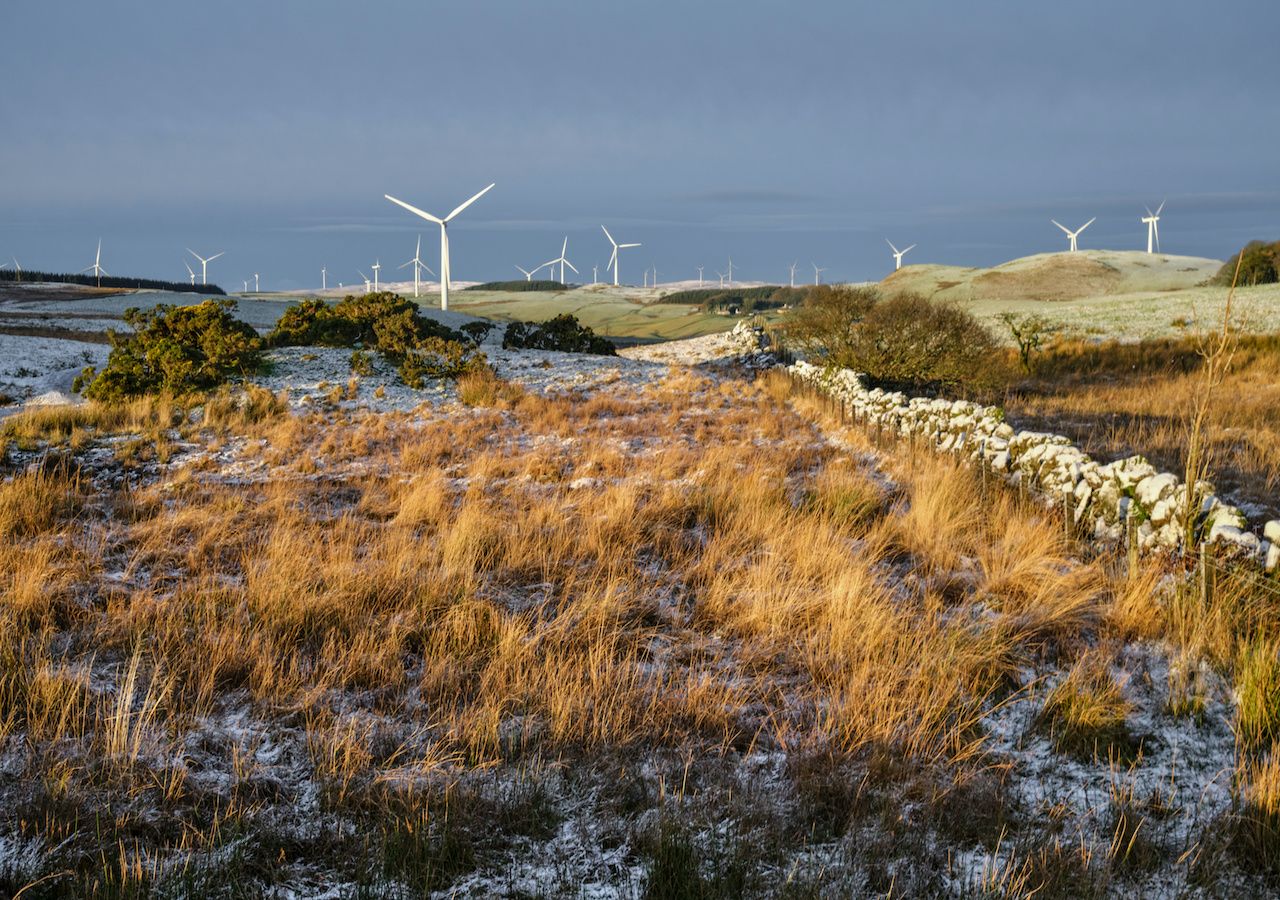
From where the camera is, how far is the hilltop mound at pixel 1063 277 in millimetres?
62250

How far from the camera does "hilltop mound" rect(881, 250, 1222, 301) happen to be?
2451 inches

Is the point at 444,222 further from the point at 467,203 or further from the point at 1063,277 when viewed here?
the point at 1063,277

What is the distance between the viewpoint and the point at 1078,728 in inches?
148

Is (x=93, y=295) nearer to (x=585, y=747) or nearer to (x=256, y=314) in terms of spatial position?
(x=256, y=314)

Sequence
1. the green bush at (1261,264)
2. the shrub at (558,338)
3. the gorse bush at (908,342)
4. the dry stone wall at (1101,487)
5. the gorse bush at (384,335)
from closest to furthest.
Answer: the dry stone wall at (1101,487)
the gorse bush at (384,335)
the gorse bush at (908,342)
the shrub at (558,338)
the green bush at (1261,264)

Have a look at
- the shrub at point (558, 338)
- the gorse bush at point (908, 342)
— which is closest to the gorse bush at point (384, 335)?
the shrub at point (558, 338)

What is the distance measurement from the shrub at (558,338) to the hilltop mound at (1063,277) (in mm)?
36498

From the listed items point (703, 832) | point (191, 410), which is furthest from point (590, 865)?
point (191, 410)

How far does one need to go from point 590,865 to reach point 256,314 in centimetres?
5863

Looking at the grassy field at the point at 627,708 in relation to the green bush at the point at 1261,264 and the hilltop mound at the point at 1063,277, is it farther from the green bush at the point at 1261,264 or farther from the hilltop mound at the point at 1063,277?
the hilltop mound at the point at 1063,277

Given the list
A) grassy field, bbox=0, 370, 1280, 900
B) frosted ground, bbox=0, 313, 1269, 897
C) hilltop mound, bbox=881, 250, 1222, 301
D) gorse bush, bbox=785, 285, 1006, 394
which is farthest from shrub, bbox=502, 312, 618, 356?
hilltop mound, bbox=881, 250, 1222, 301

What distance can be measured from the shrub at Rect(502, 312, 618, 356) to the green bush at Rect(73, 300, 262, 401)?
11131mm

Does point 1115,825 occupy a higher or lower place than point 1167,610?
lower

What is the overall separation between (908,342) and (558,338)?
14.0 meters
